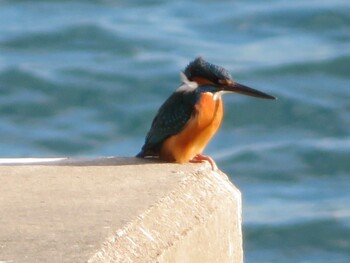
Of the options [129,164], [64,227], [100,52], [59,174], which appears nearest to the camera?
[64,227]

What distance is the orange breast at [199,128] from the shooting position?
5871mm

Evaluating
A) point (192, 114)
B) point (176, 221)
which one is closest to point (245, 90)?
point (192, 114)

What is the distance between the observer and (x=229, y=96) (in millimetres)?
13977

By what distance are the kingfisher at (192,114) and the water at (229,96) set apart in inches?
196

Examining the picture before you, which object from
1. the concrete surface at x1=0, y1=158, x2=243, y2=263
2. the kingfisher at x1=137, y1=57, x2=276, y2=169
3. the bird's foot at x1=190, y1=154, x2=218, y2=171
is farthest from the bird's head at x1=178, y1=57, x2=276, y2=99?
the concrete surface at x1=0, y1=158, x2=243, y2=263

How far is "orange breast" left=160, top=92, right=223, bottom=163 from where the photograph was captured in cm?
587

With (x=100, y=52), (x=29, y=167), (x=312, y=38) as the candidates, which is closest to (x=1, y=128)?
(x=100, y=52)

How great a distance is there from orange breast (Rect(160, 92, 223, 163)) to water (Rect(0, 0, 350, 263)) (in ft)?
16.5

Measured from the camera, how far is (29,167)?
5023mm

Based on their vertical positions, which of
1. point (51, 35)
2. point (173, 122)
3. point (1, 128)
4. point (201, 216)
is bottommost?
point (201, 216)

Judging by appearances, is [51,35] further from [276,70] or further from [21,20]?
[276,70]

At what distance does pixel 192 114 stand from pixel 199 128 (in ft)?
0.26

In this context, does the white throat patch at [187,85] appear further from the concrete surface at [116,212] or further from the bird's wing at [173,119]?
the concrete surface at [116,212]

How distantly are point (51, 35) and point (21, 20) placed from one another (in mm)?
856
